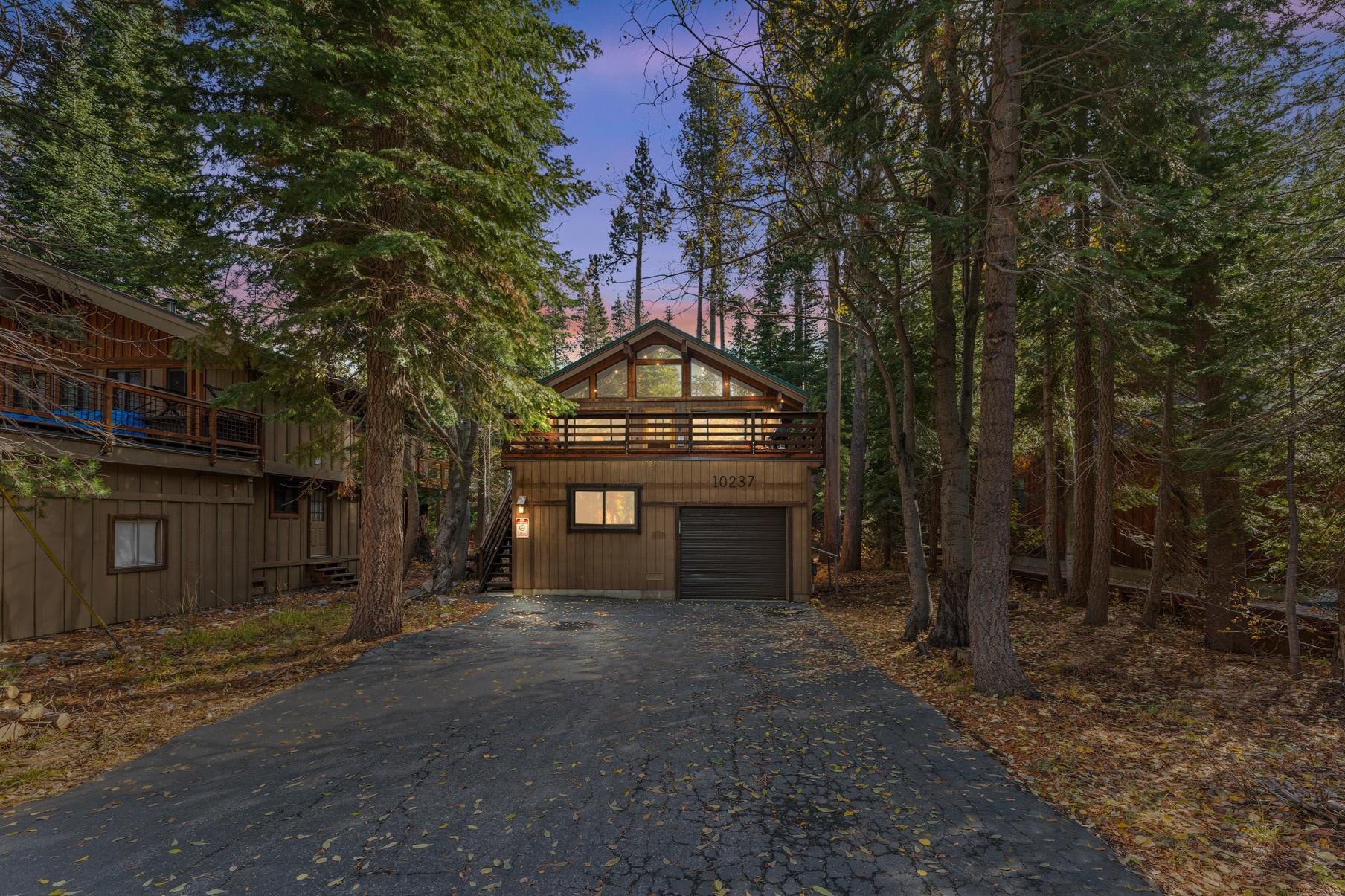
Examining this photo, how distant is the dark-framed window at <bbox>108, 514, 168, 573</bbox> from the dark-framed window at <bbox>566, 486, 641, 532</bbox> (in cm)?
819

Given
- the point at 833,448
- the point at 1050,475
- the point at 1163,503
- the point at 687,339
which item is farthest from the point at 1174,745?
the point at 687,339

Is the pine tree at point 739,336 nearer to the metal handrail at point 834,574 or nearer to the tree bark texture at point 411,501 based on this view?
the metal handrail at point 834,574

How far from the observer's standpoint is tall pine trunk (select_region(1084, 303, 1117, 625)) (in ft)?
28.7

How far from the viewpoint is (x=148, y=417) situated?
40.7 ft

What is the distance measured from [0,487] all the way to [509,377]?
18.4 feet

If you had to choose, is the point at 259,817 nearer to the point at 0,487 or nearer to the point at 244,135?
the point at 0,487

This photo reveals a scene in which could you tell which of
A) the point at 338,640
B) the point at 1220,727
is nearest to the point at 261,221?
the point at 338,640

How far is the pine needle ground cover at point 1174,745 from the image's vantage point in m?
3.46

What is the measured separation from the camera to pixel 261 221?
7906 millimetres

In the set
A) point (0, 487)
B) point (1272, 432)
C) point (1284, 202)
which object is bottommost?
point (0, 487)

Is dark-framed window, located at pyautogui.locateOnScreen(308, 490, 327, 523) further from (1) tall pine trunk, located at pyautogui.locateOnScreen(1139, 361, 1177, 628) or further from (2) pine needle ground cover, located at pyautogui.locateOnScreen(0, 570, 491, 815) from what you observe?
(1) tall pine trunk, located at pyautogui.locateOnScreen(1139, 361, 1177, 628)

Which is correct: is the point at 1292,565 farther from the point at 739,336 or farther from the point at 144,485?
the point at 739,336

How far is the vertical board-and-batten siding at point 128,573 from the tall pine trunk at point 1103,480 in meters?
15.0

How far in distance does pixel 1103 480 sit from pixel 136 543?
17420mm
